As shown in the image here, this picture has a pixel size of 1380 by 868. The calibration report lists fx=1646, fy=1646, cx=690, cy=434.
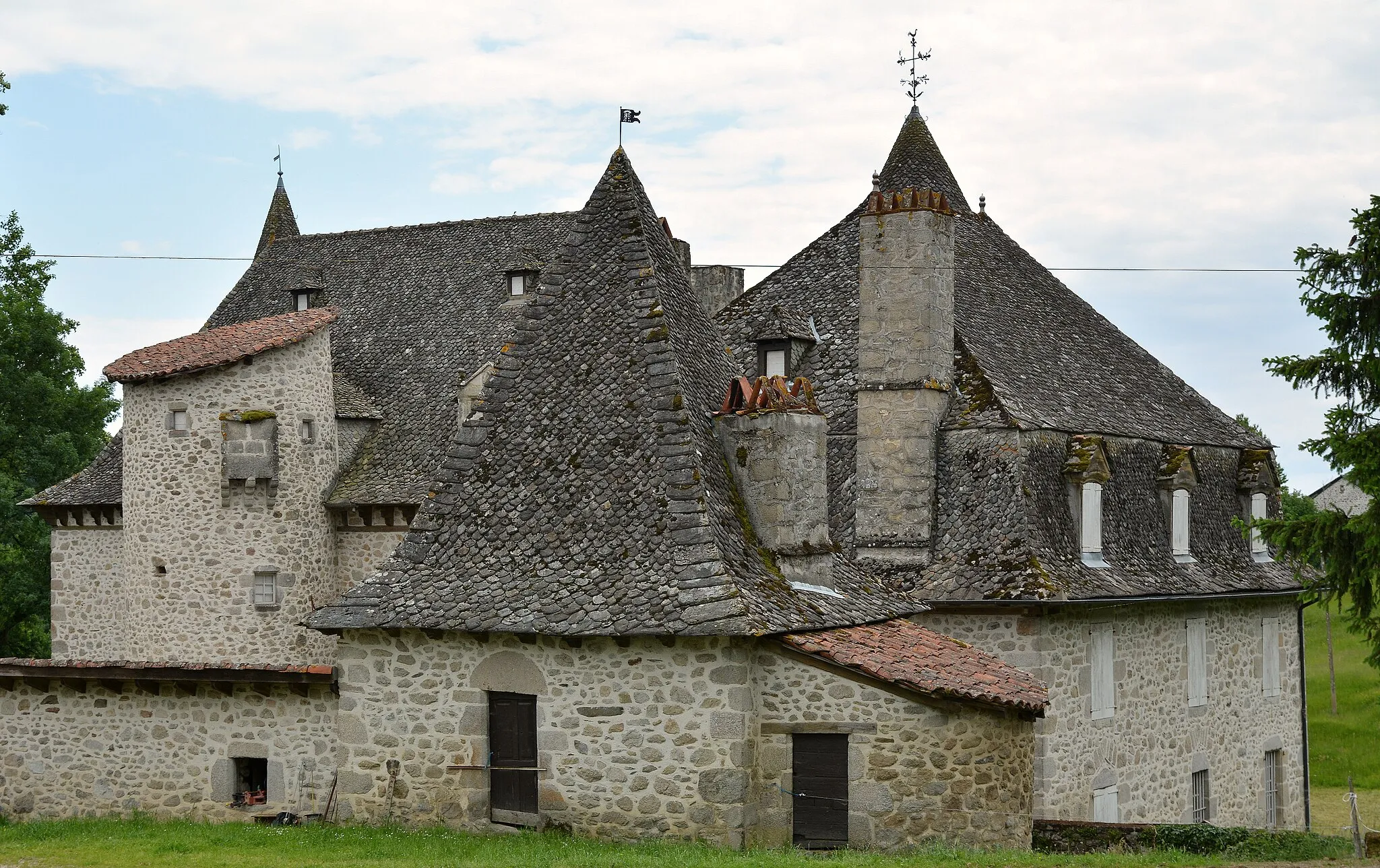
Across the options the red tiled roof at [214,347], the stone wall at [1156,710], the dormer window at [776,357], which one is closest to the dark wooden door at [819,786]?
the stone wall at [1156,710]

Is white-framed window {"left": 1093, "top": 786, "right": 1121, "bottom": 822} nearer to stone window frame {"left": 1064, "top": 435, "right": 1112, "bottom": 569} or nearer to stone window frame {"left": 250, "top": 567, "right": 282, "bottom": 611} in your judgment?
stone window frame {"left": 1064, "top": 435, "right": 1112, "bottom": 569}

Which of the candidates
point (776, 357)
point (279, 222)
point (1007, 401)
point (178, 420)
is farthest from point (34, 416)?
point (1007, 401)

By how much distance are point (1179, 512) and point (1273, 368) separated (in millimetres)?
7625

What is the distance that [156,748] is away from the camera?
1784 centimetres

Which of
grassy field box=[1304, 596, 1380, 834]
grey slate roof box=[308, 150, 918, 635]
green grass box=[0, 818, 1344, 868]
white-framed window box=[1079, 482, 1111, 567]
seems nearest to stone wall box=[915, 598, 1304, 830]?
white-framed window box=[1079, 482, 1111, 567]

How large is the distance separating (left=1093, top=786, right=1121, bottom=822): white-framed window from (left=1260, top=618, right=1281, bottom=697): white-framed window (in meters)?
5.82

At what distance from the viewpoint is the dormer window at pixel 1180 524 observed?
2458 cm

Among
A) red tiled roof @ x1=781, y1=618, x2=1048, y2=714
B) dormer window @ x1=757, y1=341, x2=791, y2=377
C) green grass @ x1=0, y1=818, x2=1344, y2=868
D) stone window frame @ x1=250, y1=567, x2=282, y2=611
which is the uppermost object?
dormer window @ x1=757, y1=341, x2=791, y2=377

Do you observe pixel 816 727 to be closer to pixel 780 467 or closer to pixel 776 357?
pixel 780 467

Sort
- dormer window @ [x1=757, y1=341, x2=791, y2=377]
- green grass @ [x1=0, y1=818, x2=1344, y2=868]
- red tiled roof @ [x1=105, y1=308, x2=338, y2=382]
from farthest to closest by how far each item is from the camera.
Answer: red tiled roof @ [x1=105, y1=308, x2=338, y2=382], dormer window @ [x1=757, y1=341, x2=791, y2=377], green grass @ [x1=0, y1=818, x2=1344, y2=868]

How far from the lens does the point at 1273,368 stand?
57.1ft

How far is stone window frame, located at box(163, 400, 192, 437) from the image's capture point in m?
26.0

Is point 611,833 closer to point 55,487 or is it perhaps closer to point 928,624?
point 928,624

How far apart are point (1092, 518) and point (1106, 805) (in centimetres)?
383
